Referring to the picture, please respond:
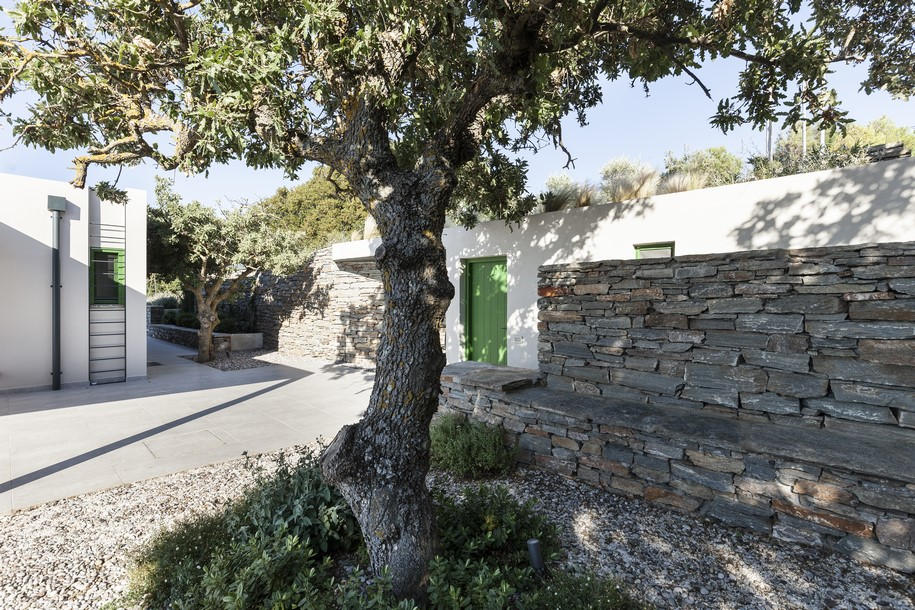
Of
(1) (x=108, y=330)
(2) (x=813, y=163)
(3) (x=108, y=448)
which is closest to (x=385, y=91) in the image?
(3) (x=108, y=448)

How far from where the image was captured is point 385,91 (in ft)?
9.22

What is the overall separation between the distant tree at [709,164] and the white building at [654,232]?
2.73 feet

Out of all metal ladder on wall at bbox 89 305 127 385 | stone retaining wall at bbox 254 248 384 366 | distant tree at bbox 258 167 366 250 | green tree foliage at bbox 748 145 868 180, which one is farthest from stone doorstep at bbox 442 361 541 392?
distant tree at bbox 258 167 366 250

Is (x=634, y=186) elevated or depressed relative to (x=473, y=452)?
elevated

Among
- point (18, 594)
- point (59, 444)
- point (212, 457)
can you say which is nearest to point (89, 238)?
point (59, 444)

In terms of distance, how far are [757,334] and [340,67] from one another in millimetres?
3772

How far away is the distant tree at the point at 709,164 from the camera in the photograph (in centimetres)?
570

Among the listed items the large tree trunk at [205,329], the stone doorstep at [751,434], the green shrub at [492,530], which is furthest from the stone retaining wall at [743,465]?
the large tree trunk at [205,329]

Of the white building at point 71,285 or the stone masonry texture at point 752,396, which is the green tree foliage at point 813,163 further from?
the white building at point 71,285

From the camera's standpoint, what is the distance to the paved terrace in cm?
399

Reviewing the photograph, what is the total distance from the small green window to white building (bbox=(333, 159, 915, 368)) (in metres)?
0.01

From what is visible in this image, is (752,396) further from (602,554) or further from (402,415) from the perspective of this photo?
(402,415)

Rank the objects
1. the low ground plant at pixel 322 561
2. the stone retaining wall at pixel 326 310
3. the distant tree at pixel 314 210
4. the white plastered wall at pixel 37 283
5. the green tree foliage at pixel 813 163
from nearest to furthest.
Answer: the low ground plant at pixel 322 561 < the green tree foliage at pixel 813 163 < the white plastered wall at pixel 37 283 < the stone retaining wall at pixel 326 310 < the distant tree at pixel 314 210

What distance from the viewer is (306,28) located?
2500 mm
